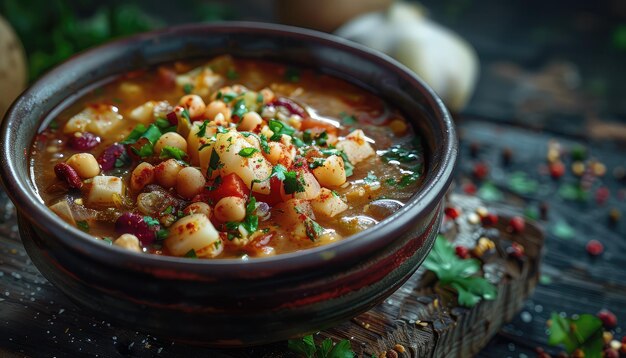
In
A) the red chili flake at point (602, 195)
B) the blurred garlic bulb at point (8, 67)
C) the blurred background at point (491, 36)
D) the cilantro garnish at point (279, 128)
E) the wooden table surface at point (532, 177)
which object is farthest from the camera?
the blurred background at point (491, 36)

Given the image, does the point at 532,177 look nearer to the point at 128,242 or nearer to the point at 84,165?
the point at 84,165

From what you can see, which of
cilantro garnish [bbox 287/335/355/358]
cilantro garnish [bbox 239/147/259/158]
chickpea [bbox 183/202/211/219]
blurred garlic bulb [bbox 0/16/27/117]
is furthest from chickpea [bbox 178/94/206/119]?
blurred garlic bulb [bbox 0/16/27/117]

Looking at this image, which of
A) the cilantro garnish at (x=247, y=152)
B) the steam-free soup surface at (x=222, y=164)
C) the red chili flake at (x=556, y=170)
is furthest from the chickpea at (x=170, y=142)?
the red chili flake at (x=556, y=170)

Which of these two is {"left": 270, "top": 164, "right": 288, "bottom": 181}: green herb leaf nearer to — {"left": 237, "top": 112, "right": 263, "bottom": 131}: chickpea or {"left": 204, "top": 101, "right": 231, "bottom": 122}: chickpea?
{"left": 237, "top": 112, "right": 263, "bottom": 131}: chickpea

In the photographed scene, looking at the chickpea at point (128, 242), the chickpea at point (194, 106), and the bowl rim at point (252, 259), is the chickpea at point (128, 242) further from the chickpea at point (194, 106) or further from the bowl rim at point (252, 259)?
the chickpea at point (194, 106)

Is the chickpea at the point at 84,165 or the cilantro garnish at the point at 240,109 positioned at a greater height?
the cilantro garnish at the point at 240,109

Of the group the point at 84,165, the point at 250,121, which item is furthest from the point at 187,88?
the point at 84,165
